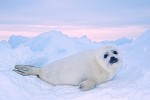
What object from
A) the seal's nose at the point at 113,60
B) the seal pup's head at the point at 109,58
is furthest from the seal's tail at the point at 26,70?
the seal's nose at the point at 113,60

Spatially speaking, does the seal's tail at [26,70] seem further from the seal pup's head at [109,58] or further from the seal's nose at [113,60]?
the seal's nose at [113,60]

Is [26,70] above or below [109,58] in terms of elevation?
below

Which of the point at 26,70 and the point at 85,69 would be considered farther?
the point at 26,70

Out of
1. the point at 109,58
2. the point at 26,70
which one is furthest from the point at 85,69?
the point at 26,70

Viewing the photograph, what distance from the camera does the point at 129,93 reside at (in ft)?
18.1

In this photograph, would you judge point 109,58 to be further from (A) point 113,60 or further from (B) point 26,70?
(B) point 26,70

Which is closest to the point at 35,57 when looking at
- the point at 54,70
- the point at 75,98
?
the point at 54,70

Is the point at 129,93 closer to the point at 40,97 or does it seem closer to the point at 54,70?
the point at 40,97

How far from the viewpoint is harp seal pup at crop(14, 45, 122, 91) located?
713 cm

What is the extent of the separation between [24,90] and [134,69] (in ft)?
11.1

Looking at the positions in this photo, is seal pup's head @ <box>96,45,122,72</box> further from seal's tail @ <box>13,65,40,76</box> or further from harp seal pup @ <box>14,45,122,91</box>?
seal's tail @ <box>13,65,40,76</box>

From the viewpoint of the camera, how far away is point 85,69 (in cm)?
720

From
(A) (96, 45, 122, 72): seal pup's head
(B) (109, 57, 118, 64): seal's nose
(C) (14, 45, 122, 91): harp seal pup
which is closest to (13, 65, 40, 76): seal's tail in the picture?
(C) (14, 45, 122, 91): harp seal pup

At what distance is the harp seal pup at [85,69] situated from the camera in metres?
7.13
